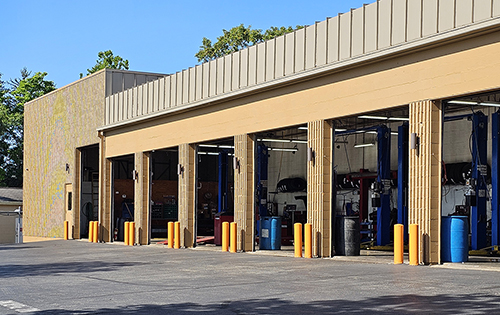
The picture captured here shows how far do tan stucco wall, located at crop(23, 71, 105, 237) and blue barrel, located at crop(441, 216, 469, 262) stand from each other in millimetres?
21773

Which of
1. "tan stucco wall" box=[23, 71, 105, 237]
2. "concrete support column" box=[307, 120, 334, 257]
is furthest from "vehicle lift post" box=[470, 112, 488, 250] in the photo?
"tan stucco wall" box=[23, 71, 105, 237]

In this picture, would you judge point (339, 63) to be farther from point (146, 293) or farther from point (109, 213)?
point (109, 213)

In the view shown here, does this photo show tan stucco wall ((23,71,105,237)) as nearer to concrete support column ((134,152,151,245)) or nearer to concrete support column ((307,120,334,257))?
concrete support column ((134,152,151,245))

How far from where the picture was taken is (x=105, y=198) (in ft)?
114

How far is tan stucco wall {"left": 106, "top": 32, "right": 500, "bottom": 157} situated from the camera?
51.9 ft

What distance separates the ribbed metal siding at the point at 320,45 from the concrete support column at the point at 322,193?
2.10m

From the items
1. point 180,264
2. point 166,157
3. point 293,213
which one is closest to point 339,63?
point 180,264

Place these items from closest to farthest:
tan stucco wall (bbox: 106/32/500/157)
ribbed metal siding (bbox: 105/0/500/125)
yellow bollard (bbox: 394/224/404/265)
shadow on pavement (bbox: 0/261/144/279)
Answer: tan stucco wall (bbox: 106/32/500/157) → ribbed metal siding (bbox: 105/0/500/125) → shadow on pavement (bbox: 0/261/144/279) → yellow bollard (bbox: 394/224/404/265)

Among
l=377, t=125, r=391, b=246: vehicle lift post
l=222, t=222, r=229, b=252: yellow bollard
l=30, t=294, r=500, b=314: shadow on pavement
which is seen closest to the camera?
l=30, t=294, r=500, b=314: shadow on pavement

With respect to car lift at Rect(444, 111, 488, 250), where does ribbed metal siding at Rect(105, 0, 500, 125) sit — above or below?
above

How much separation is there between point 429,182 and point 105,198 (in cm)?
2126

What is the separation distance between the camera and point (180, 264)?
18.7 meters

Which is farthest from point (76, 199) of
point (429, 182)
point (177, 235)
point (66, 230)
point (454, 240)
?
point (454, 240)

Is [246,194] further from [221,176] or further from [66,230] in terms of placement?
[66,230]
